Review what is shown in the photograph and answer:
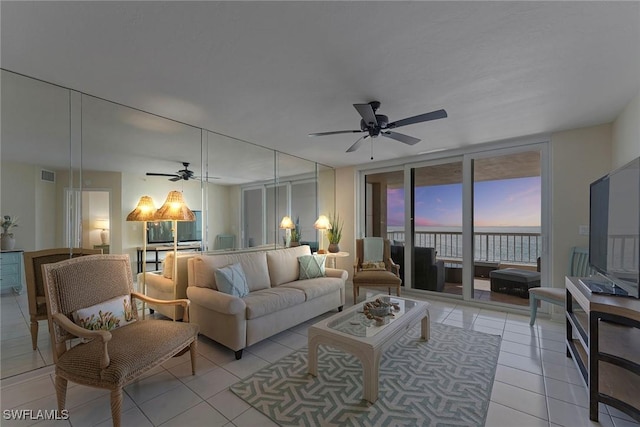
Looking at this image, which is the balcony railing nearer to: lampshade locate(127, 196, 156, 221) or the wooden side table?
lampshade locate(127, 196, 156, 221)

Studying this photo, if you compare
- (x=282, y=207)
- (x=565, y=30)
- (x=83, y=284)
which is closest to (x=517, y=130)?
(x=565, y=30)

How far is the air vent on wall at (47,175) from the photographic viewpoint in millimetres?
2607

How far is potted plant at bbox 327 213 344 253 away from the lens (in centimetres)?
495

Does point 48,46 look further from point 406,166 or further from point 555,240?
point 555,240

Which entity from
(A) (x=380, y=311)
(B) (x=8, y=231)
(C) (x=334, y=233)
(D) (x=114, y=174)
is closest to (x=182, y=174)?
(D) (x=114, y=174)

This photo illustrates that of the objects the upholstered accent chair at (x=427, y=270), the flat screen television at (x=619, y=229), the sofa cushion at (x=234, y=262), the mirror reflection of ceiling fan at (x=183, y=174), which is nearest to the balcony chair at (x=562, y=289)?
the flat screen television at (x=619, y=229)

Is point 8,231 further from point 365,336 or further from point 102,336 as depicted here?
point 365,336

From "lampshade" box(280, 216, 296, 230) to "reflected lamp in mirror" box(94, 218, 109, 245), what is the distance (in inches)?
98.3

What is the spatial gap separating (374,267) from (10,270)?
438cm

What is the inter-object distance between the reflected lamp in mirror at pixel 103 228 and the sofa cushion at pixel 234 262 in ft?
3.09

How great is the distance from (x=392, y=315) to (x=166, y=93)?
302 cm

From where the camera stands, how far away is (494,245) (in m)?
5.43

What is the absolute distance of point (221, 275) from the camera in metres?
2.91

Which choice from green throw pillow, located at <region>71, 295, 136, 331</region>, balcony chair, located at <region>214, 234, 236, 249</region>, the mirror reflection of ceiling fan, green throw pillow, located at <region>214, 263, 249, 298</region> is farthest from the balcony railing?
green throw pillow, located at <region>71, 295, 136, 331</region>
